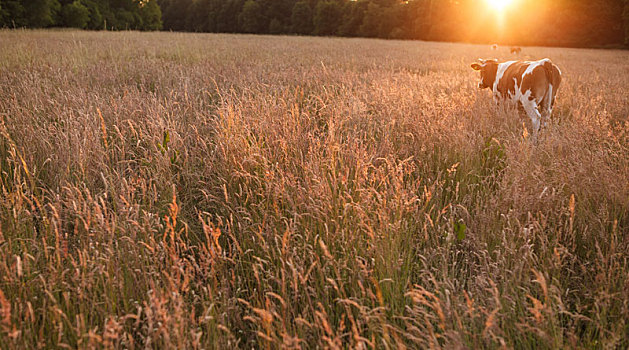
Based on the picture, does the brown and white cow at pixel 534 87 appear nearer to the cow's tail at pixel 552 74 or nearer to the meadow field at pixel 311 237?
the cow's tail at pixel 552 74

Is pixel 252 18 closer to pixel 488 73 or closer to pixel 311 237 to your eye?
pixel 488 73

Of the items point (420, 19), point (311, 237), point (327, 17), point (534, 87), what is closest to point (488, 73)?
point (534, 87)

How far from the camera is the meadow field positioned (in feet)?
5.06

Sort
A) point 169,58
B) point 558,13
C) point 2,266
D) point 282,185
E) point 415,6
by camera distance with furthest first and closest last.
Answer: point 415,6
point 558,13
point 169,58
point 282,185
point 2,266

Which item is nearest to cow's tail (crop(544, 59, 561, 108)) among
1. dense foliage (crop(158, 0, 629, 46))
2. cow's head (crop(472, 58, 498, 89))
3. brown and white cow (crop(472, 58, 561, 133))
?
brown and white cow (crop(472, 58, 561, 133))

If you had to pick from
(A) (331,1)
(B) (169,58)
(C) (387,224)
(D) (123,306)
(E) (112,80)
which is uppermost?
(A) (331,1)

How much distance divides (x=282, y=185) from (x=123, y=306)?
3.87 ft

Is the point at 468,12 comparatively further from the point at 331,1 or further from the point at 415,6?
the point at 331,1

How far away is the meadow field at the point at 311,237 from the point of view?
5.06 feet

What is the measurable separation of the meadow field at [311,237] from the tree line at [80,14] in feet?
81.2

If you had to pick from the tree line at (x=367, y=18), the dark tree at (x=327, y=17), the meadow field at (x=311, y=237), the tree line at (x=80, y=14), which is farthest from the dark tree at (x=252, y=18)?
the meadow field at (x=311, y=237)

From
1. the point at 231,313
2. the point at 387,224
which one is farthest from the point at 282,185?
the point at 231,313

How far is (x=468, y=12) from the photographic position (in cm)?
5288

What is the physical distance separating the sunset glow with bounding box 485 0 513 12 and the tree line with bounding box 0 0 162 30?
48.8m
